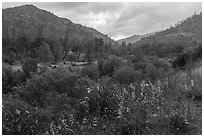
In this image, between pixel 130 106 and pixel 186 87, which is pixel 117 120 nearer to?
pixel 130 106

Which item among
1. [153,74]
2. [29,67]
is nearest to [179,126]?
[153,74]

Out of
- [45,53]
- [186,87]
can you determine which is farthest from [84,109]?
[45,53]

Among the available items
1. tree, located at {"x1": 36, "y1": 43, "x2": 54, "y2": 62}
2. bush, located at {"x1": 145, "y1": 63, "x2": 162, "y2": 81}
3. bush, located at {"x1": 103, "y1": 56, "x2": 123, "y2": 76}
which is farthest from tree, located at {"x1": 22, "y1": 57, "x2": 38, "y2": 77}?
bush, located at {"x1": 145, "y1": 63, "x2": 162, "y2": 81}

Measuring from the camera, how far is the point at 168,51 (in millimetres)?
53906

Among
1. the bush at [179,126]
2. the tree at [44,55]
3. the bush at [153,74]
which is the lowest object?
the bush at [179,126]

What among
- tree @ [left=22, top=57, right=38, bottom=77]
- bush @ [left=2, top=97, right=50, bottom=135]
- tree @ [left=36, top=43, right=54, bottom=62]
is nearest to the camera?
bush @ [left=2, top=97, right=50, bottom=135]

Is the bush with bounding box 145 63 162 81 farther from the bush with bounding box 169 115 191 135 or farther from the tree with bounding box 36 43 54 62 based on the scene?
the tree with bounding box 36 43 54 62

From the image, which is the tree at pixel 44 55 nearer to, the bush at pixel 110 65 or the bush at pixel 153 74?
the bush at pixel 110 65

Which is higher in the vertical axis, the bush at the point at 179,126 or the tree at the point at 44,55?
the tree at the point at 44,55

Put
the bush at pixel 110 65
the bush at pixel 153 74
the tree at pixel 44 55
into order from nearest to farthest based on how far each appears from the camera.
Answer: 1. the bush at pixel 153 74
2. the bush at pixel 110 65
3. the tree at pixel 44 55

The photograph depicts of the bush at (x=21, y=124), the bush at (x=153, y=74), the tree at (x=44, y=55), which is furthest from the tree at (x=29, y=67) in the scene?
the bush at (x=21, y=124)

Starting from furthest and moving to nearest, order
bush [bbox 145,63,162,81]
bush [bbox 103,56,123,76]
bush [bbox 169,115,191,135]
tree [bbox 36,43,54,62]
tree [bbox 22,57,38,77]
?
tree [bbox 36,43,54,62] < bush [bbox 103,56,123,76] < tree [bbox 22,57,38,77] < bush [bbox 145,63,162,81] < bush [bbox 169,115,191,135]

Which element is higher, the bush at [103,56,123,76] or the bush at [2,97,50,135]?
the bush at [103,56,123,76]

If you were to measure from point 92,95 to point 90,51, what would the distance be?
42578mm
